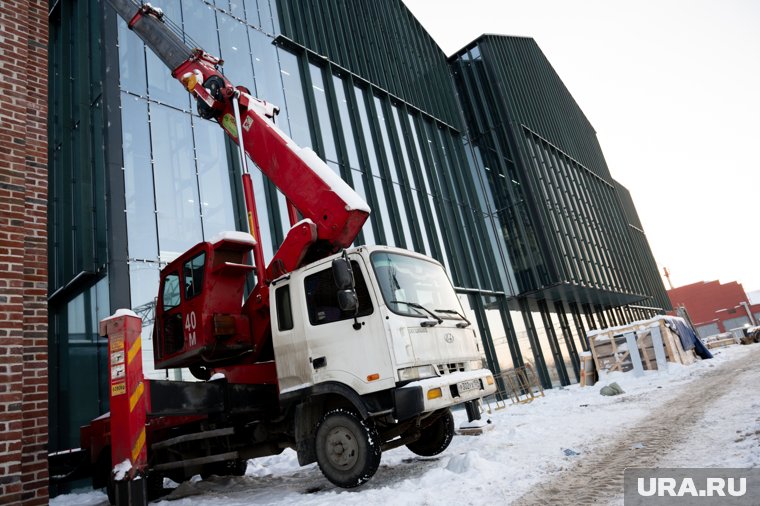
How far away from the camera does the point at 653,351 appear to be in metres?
14.6

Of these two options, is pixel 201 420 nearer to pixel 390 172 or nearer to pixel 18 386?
pixel 18 386

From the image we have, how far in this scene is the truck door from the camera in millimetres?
5125

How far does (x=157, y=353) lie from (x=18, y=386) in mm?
2306

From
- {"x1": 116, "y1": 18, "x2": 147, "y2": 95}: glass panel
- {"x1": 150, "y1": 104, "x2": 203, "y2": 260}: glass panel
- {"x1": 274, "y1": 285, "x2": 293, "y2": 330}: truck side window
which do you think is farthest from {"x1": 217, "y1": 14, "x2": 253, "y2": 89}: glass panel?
{"x1": 274, "y1": 285, "x2": 293, "y2": 330}: truck side window

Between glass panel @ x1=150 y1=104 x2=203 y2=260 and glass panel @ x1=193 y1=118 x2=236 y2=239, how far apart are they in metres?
0.18

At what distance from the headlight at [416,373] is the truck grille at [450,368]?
0.13 m

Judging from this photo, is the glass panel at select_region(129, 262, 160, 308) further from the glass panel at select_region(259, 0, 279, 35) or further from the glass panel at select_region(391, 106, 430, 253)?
the glass panel at select_region(391, 106, 430, 253)

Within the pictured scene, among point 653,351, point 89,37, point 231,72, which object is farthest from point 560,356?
point 89,37

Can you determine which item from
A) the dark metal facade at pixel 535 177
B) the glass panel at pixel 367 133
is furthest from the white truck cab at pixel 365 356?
the dark metal facade at pixel 535 177

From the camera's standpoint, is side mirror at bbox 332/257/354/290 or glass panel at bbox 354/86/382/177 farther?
glass panel at bbox 354/86/382/177

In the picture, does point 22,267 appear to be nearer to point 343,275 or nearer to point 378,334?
point 343,275

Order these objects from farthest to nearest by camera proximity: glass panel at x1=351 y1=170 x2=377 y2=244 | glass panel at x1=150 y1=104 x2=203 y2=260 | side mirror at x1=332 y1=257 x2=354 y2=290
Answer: glass panel at x1=351 y1=170 x2=377 y2=244
glass panel at x1=150 y1=104 x2=203 y2=260
side mirror at x1=332 y1=257 x2=354 y2=290

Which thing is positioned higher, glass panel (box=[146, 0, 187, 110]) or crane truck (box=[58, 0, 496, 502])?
glass panel (box=[146, 0, 187, 110])

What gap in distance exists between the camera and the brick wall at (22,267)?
4344mm
